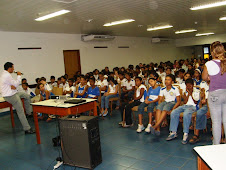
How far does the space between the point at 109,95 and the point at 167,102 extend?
2.26 metres

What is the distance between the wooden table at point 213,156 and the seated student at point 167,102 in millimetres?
2476

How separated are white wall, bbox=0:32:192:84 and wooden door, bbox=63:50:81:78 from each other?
0.65ft

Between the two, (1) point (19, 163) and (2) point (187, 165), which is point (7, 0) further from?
(2) point (187, 165)

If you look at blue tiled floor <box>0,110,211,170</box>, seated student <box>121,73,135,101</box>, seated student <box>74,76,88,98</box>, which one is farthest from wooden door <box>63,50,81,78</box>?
Result: blue tiled floor <box>0,110,211,170</box>

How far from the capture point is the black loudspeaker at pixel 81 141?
2.90 meters

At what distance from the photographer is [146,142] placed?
12.7 ft

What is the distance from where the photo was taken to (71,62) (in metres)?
9.89

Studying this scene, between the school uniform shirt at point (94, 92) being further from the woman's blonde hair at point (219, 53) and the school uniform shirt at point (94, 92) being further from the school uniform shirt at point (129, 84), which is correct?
the woman's blonde hair at point (219, 53)

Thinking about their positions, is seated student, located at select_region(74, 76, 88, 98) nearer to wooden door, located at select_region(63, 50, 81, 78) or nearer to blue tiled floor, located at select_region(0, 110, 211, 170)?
blue tiled floor, located at select_region(0, 110, 211, 170)

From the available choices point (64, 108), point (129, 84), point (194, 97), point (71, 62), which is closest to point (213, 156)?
point (64, 108)

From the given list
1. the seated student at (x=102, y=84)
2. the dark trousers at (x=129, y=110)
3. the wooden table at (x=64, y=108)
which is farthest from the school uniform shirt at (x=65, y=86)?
the wooden table at (x=64, y=108)

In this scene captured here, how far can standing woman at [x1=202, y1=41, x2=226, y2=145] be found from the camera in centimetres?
251

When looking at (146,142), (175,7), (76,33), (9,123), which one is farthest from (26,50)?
(146,142)

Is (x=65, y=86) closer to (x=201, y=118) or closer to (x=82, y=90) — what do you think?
(x=82, y=90)
